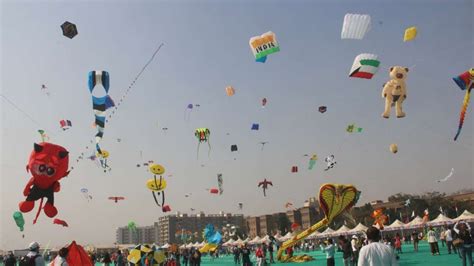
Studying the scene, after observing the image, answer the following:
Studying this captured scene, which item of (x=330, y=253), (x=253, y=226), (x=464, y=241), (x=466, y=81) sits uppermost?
(x=466, y=81)

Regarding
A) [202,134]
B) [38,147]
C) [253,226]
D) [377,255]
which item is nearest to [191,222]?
[253,226]

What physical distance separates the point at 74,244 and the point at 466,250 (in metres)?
10.4

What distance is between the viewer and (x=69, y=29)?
1652 cm

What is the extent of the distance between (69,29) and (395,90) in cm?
1360

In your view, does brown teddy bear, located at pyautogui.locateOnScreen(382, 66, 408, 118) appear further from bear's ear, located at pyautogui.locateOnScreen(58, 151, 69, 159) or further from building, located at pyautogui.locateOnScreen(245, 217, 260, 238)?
building, located at pyautogui.locateOnScreen(245, 217, 260, 238)

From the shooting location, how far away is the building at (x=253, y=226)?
15000cm

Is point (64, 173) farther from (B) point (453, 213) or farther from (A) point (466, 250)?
(B) point (453, 213)

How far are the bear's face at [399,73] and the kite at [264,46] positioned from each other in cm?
520

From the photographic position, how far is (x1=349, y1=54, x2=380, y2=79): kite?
18.2 meters

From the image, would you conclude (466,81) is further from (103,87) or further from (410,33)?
(103,87)

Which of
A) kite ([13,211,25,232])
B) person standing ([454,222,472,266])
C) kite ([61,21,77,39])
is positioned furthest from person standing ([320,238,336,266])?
kite ([13,211,25,232])

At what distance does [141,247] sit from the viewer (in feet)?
47.0

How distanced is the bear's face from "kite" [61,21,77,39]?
526 inches

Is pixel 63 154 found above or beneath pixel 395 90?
beneath
